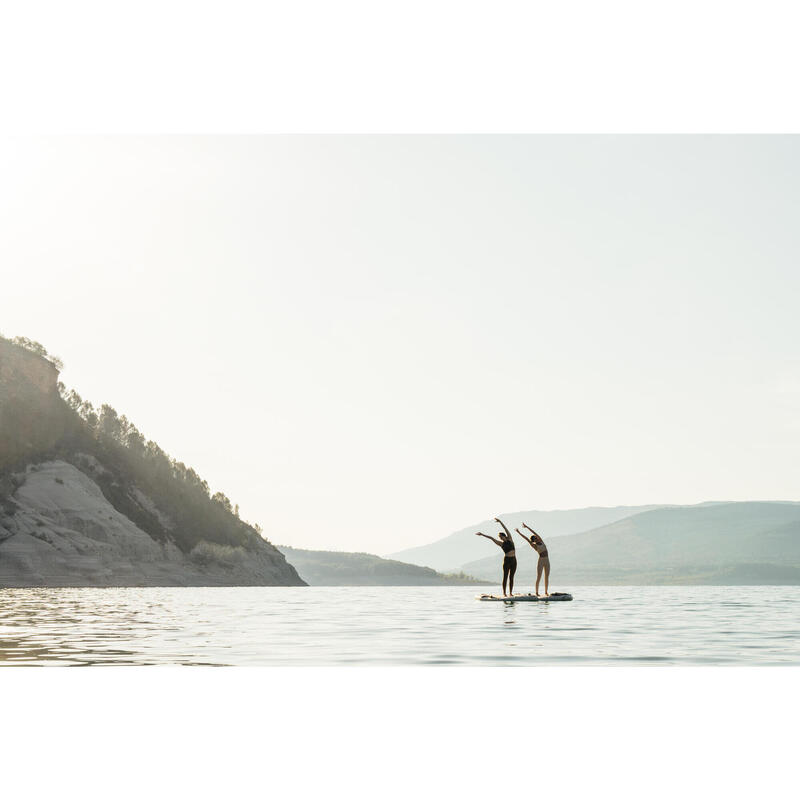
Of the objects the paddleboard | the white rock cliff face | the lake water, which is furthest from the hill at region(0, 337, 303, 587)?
the lake water

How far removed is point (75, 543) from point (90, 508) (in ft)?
24.5

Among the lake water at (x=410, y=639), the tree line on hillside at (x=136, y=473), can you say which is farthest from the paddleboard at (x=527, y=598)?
the tree line on hillside at (x=136, y=473)

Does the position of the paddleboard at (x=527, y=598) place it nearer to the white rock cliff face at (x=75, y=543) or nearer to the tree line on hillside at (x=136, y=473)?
the white rock cliff face at (x=75, y=543)

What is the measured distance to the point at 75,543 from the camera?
347ft

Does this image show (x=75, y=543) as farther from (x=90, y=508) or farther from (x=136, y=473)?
(x=136, y=473)

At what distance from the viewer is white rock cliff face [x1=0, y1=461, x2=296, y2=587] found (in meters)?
99.5

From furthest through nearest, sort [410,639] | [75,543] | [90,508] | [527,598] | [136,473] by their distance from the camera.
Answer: [136,473]
[90,508]
[75,543]
[527,598]
[410,639]

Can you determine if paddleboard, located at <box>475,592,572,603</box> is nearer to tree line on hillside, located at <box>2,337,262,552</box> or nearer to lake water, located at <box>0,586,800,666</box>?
lake water, located at <box>0,586,800,666</box>

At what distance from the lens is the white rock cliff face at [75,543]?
99.5 metres

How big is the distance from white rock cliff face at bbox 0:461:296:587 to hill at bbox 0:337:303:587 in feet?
0.47

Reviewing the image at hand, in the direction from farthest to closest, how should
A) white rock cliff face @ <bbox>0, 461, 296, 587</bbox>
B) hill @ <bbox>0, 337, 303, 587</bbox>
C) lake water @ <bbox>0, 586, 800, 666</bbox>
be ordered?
hill @ <bbox>0, 337, 303, 587</bbox>, white rock cliff face @ <bbox>0, 461, 296, 587</bbox>, lake water @ <bbox>0, 586, 800, 666</bbox>

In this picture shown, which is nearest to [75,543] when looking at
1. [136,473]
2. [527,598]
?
[136,473]
